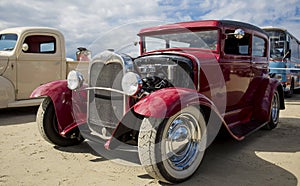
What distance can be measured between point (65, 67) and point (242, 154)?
4.75m

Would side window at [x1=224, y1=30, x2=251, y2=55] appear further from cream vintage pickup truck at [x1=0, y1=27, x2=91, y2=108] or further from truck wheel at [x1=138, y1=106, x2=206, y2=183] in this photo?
cream vintage pickup truck at [x1=0, y1=27, x2=91, y2=108]

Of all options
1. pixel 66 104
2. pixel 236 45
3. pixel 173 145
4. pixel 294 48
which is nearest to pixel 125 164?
pixel 173 145

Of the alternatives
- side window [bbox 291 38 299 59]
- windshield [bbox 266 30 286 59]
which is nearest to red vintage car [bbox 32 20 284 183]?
windshield [bbox 266 30 286 59]

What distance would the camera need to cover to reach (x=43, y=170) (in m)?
2.63

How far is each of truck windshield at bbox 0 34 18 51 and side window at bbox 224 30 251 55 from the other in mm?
4641

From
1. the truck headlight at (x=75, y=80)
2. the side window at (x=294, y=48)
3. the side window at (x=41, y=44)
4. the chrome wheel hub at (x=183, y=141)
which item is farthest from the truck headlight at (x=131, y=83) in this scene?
the side window at (x=294, y=48)

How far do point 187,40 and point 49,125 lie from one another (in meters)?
2.22

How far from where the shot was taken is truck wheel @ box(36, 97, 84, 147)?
126 inches

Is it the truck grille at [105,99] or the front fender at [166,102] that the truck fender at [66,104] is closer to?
the truck grille at [105,99]

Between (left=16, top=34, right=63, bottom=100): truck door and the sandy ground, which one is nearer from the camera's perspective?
the sandy ground

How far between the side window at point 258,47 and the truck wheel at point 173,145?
2.19 metres

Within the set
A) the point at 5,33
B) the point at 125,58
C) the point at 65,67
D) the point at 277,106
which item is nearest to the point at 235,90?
the point at 277,106

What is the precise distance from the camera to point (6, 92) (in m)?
5.38

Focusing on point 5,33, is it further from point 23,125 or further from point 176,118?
point 176,118
